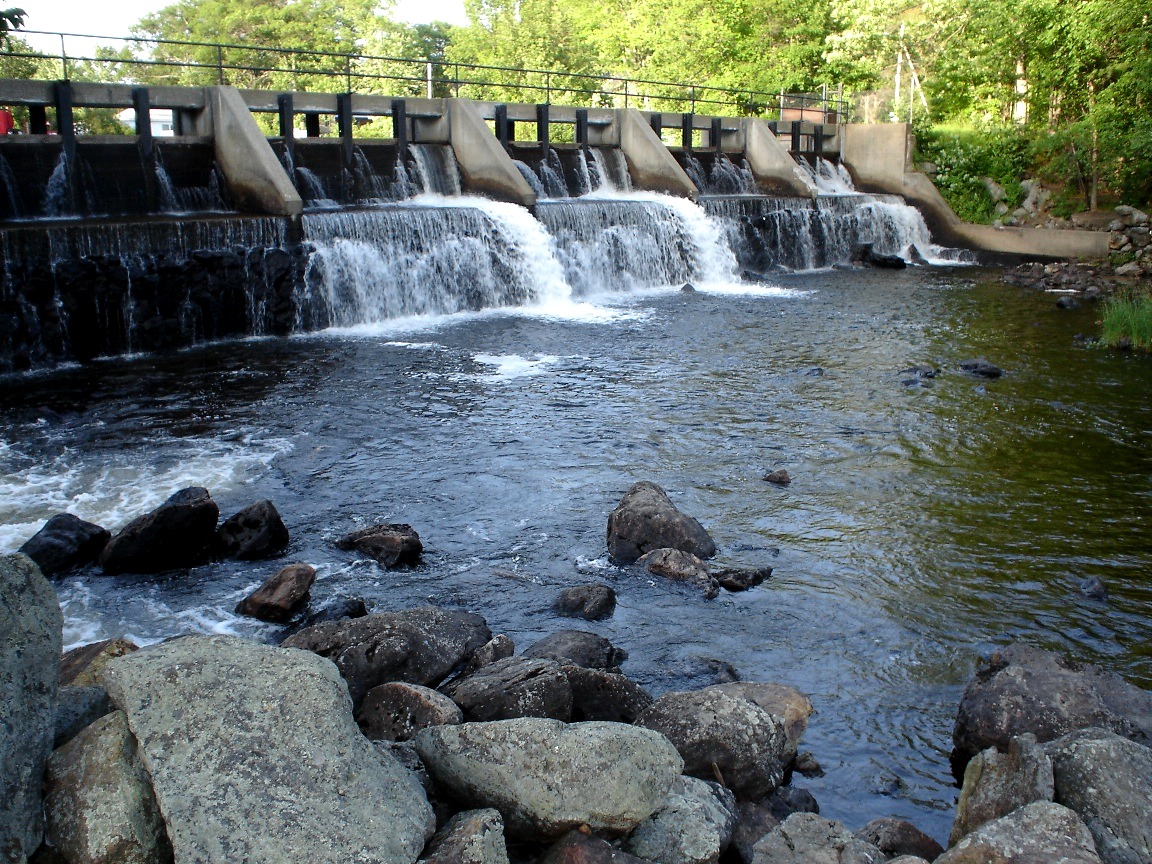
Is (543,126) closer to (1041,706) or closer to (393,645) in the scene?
(393,645)

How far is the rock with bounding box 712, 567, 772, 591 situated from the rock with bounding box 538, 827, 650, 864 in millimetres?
3839

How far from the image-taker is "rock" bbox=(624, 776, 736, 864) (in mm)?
3916

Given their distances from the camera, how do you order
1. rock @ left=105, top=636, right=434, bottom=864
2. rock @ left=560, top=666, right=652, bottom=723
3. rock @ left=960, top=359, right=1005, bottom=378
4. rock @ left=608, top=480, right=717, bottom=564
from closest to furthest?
rock @ left=105, top=636, right=434, bottom=864 < rock @ left=560, top=666, right=652, bottom=723 < rock @ left=608, top=480, right=717, bottom=564 < rock @ left=960, top=359, right=1005, bottom=378

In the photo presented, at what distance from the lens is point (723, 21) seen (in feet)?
133

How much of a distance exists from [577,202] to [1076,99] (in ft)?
53.6

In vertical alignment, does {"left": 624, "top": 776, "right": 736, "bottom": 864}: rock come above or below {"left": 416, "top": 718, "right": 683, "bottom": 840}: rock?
below

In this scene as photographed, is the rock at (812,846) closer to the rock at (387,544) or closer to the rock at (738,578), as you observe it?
the rock at (738,578)

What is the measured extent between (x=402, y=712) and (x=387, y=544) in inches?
125

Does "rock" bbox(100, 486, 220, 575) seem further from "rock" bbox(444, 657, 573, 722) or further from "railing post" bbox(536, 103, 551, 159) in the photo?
"railing post" bbox(536, 103, 551, 159)

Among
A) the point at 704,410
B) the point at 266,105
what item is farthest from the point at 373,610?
the point at 266,105

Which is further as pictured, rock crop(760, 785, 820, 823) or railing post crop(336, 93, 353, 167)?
railing post crop(336, 93, 353, 167)

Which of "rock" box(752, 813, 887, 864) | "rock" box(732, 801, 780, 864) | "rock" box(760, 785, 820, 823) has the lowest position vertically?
"rock" box(760, 785, 820, 823)

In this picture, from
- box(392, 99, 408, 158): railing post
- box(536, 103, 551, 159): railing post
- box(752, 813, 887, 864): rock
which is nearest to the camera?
box(752, 813, 887, 864): rock

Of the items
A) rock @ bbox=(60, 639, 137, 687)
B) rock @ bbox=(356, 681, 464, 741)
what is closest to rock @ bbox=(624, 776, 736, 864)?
rock @ bbox=(356, 681, 464, 741)
